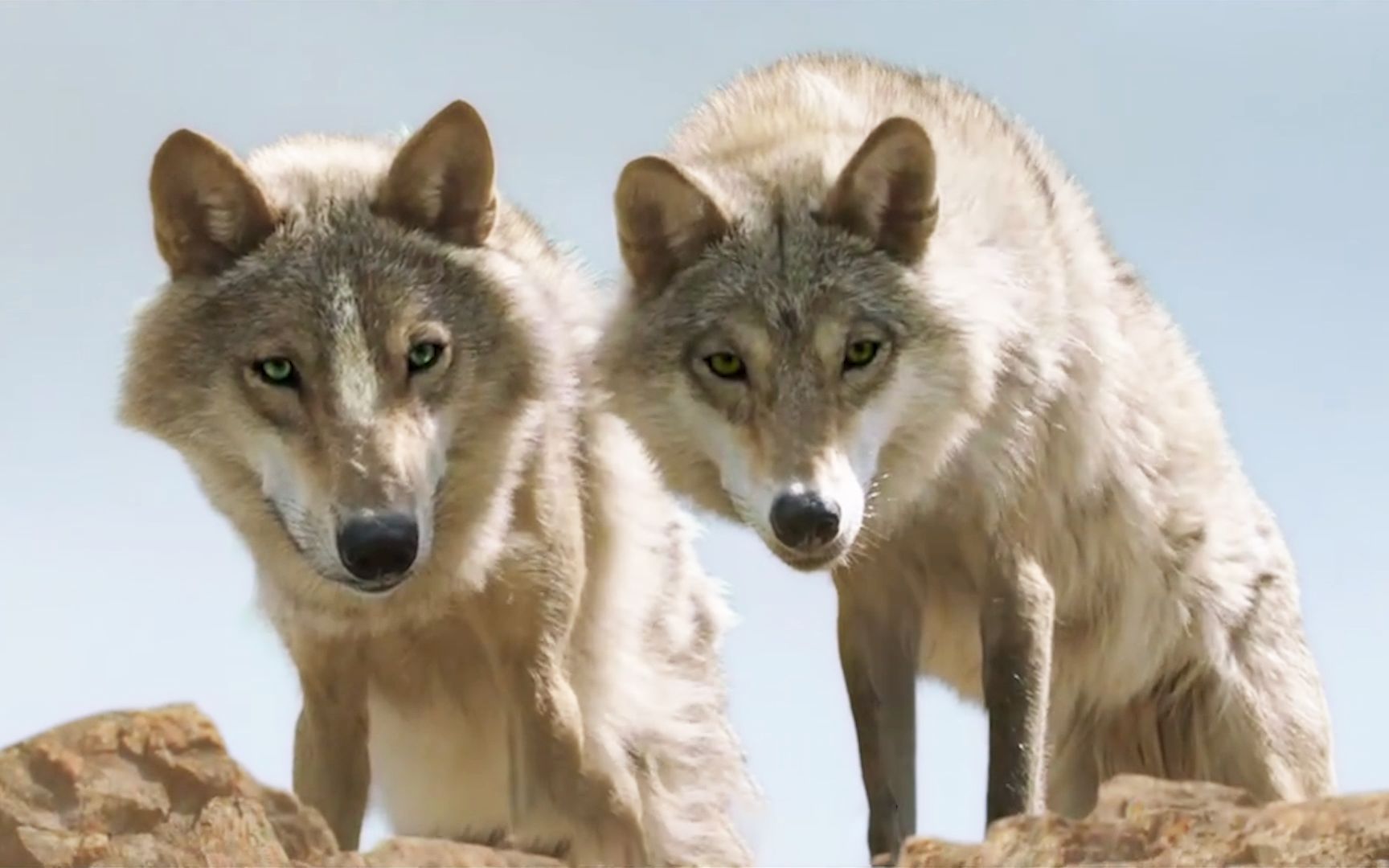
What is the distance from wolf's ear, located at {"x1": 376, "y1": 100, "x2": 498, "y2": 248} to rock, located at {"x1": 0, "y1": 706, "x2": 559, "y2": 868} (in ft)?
6.73

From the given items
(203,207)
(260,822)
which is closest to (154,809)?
(260,822)

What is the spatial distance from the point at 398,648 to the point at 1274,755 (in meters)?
3.27

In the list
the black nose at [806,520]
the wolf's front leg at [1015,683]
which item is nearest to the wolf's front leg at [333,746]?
the black nose at [806,520]

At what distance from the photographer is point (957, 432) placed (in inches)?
234

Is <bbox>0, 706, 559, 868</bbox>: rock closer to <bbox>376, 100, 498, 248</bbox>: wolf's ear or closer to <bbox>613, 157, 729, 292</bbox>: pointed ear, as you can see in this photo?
<bbox>376, 100, 498, 248</bbox>: wolf's ear

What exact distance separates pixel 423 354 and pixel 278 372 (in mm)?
422

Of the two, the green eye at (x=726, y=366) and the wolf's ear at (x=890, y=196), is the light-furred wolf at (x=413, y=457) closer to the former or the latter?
the green eye at (x=726, y=366)

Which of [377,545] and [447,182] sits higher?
[447,182]

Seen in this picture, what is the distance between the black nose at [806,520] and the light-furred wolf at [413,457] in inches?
39.7

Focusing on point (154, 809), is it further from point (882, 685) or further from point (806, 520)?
point (882, 685)

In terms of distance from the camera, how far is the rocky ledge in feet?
13.2

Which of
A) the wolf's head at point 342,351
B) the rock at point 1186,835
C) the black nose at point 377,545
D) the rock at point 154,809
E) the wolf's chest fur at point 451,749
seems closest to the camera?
the rock at point 1186,835

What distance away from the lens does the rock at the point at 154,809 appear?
4.30m

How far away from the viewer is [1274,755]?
713 cm
